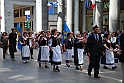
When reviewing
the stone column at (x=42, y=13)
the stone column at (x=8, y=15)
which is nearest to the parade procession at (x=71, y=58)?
the stone column at (x=42, y=13)

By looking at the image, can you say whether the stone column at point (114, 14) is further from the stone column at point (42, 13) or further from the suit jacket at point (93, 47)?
the suit jacket at point (93, 47)

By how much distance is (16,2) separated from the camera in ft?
117

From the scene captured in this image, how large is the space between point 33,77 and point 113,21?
42.2ft

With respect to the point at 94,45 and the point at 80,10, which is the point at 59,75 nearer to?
the point at 94,45

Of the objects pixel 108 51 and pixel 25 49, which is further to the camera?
pixel 25 49

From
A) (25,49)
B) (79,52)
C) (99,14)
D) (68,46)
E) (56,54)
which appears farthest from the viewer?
(99,14)

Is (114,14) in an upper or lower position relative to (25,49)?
upper

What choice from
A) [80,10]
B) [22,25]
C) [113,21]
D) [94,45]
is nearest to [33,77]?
[94,45]

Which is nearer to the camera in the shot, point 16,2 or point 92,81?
point 92,81

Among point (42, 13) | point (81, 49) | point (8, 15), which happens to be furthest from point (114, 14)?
point (8, 15)

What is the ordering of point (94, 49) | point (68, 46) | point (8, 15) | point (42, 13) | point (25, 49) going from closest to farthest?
point (94, 49) < point (68, 46) < point (25, 49) < point (42, 13) < point (8, 15)

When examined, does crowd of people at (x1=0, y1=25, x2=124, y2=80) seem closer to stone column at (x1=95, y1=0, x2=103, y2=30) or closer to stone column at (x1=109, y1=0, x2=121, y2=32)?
stone column at (x1=109, y1=0, x2=121, y2=32)

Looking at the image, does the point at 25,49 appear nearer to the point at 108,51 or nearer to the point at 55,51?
the point at 55,51

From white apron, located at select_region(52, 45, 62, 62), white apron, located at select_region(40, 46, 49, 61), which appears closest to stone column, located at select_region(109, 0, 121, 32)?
white apron, located at select_region(40, 46, 49, 61)
